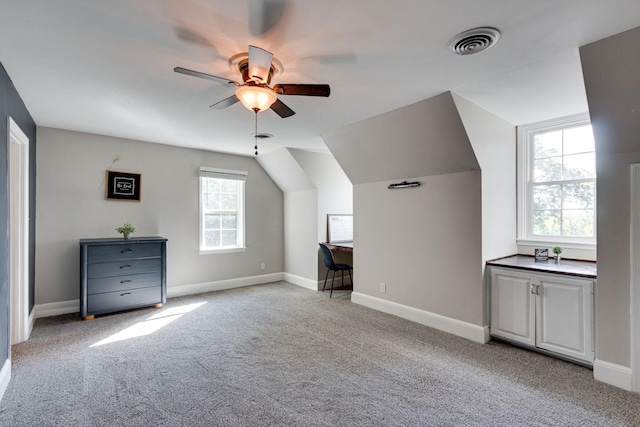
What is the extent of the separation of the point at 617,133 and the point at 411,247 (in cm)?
210

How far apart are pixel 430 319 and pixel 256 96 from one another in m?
3.00

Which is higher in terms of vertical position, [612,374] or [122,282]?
[122,282]

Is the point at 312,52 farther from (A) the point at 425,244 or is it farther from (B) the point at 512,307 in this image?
(B) the point at 512,307

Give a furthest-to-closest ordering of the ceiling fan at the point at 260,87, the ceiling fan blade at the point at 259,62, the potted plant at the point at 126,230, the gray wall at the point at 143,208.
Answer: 1. the potted plant at the point at 126,230
2. the gray wall at the point at 143,208
3. the ceiling fan at the point at 260,87
4. the ceiling fan blade at the point at 259,62

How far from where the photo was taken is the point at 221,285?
5340mm

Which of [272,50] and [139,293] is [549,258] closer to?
[272,50]

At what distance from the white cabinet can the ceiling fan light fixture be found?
2.72 m

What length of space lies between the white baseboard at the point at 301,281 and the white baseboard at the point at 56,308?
317cm

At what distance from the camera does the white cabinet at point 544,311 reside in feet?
8.64

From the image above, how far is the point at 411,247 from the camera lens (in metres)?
3.81

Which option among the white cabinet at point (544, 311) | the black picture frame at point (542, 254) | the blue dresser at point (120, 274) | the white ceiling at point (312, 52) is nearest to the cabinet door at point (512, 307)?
the white cabinet at point (544, 311)

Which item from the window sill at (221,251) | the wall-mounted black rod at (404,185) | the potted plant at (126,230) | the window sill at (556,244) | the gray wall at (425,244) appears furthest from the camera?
the window sill at (221,251)

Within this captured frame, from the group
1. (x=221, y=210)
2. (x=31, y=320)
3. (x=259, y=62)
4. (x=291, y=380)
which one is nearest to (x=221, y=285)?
(x=221, y=210)

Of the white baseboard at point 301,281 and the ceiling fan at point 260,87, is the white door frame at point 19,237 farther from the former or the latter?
the white baseboard at point 301,281
